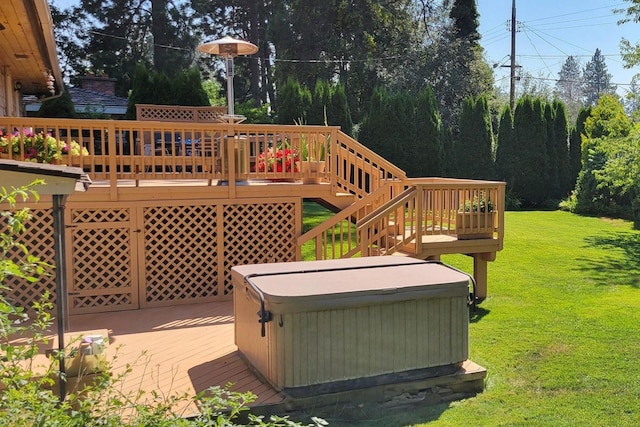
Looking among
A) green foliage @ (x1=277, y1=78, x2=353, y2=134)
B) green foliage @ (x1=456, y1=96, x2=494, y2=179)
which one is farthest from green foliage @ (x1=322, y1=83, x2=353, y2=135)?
green foliage @ (x1=456, y1=96, x2=494, y2=179)

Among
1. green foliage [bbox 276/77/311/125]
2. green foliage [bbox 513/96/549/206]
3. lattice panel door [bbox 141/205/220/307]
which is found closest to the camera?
lattice panel door [bbox 141/205/220/307]

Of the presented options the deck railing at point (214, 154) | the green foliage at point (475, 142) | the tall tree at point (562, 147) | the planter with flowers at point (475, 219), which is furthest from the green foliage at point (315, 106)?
the planter with flowers at point (475, 219)

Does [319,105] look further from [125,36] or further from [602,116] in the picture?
[125,36]

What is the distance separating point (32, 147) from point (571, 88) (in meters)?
90.4

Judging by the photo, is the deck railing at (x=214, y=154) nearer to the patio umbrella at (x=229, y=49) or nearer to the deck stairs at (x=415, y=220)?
the deck stairs at (x=415, y=220)

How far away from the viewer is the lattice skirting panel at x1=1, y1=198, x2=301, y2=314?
6.63 metres

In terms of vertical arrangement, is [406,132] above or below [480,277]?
above

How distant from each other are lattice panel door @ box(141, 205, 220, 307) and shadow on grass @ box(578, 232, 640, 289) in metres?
5.98

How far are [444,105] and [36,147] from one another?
1818 cm

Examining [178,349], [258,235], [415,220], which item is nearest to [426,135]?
[415,220]

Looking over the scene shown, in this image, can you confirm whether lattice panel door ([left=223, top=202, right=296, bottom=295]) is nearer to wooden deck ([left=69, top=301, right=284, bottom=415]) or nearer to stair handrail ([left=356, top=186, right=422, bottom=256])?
wooden deck ([left=69, top=301, right=284, bottom=415])

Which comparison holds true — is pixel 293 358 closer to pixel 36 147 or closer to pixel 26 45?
pixel 36 147

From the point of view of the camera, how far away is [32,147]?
6.30 metres

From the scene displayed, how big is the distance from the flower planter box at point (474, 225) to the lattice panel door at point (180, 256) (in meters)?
3.20
